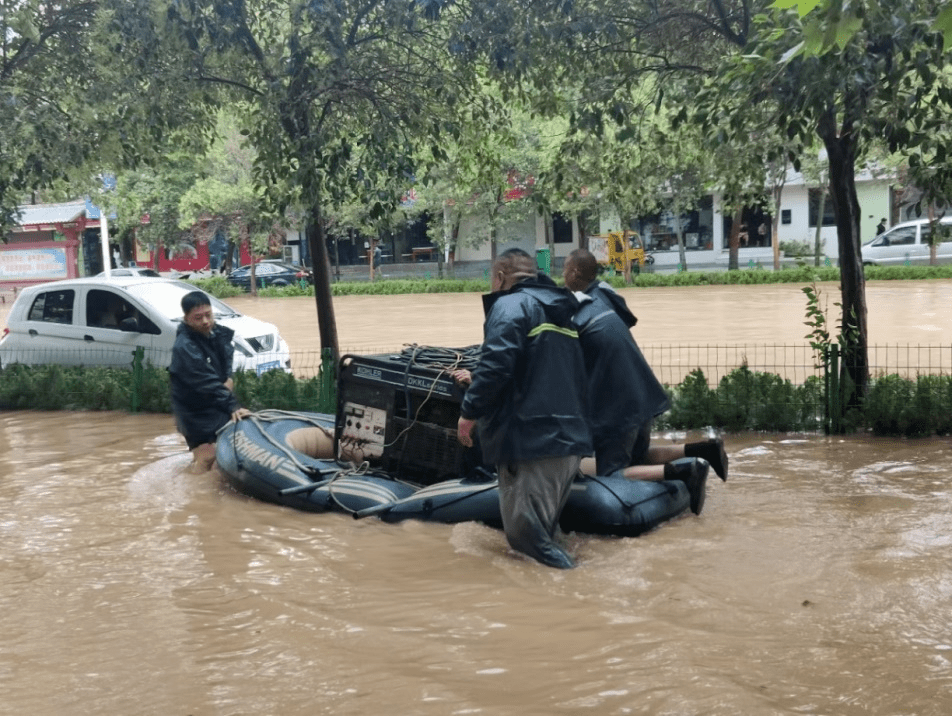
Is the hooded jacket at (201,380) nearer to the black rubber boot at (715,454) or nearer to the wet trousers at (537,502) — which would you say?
the wet trousers at (537,502)

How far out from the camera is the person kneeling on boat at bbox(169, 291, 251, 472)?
8.65m

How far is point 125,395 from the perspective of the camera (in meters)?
13.6

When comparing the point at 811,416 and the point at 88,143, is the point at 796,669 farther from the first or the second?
the point at 88,143

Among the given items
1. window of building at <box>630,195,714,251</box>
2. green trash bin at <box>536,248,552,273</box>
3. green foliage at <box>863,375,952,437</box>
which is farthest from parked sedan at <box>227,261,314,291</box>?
green foliage at <box>863,375,952,437</box>

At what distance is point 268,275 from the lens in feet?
145

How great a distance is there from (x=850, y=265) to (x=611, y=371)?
468cm

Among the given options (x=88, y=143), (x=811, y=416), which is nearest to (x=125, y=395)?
(x=88, y=143)

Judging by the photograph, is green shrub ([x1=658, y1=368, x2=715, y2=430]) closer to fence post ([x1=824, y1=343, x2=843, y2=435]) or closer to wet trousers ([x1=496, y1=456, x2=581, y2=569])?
fence post ([x1=824, y1=343, x2=843, y2=435])

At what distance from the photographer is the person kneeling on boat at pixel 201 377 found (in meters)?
8.65

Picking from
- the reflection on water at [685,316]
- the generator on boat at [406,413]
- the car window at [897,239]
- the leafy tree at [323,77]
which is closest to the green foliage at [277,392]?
the leafy tree at [323,77]

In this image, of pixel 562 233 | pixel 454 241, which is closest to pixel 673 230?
pixel 562 233

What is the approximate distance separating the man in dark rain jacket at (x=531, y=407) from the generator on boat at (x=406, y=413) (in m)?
1.25

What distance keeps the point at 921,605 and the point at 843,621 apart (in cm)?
54

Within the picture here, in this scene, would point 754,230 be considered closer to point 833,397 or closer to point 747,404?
point 747,404
